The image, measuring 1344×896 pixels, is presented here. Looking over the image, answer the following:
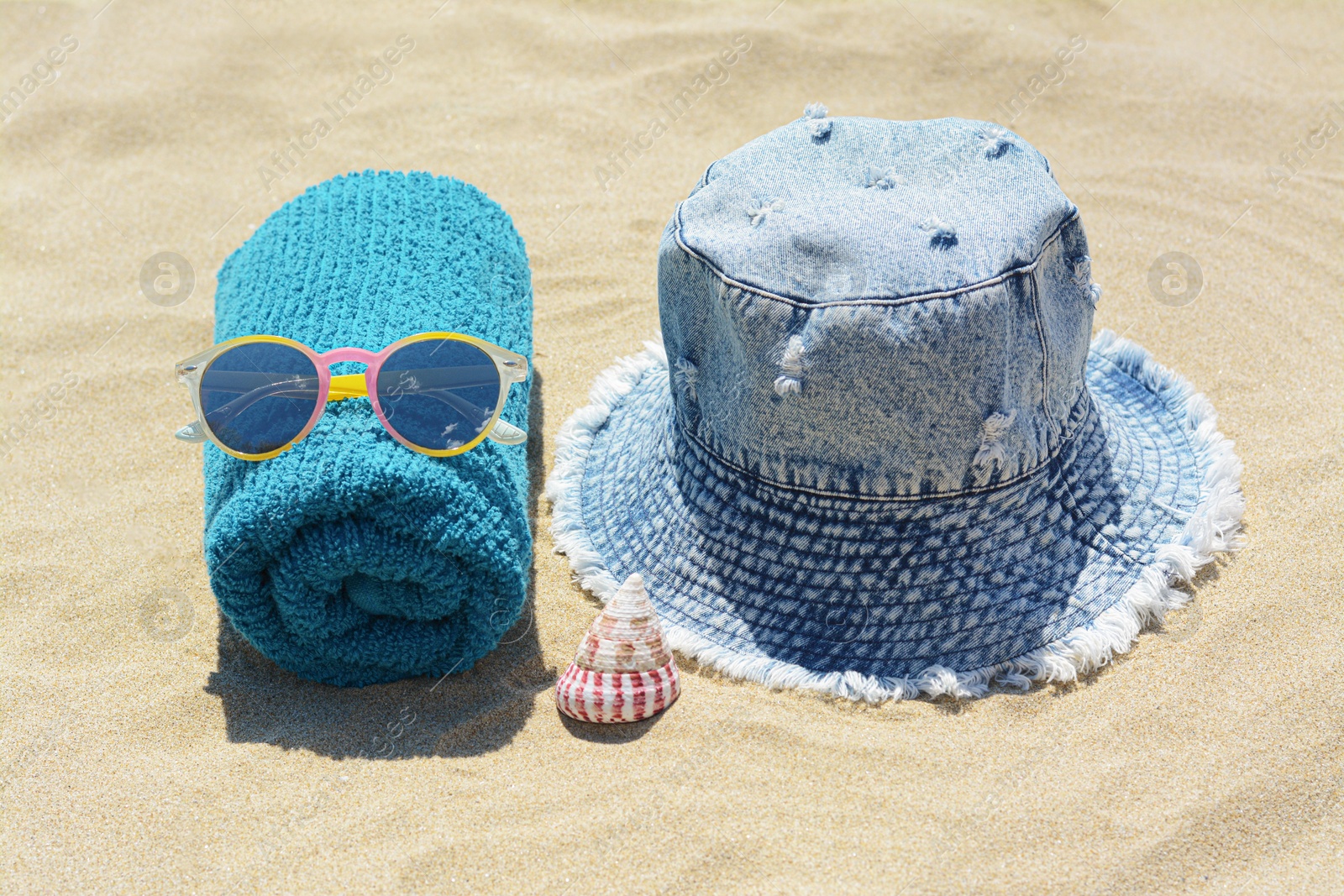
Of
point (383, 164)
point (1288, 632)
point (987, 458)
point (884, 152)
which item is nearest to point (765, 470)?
point (987, 458)

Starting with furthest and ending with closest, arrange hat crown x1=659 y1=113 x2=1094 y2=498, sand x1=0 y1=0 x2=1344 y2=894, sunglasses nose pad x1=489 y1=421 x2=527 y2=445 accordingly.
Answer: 1. sunglasses nose pad x1=489 y1=421 x2=527 y2=445
2. hat crown x1=659 y1=113 x2=1094 y2=498
3. sand x1=0 y1=0 x2=1344 y2=894

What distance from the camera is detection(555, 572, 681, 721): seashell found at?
8.08ft

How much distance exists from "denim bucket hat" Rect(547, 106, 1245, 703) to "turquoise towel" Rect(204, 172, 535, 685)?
49 centimetres

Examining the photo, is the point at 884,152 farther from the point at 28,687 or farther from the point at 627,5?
the point at 627,5

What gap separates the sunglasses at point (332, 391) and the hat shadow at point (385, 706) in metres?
0.59

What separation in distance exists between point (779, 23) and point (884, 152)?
9.85 ft

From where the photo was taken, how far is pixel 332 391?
2359 millimetres

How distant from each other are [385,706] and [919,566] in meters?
1.25

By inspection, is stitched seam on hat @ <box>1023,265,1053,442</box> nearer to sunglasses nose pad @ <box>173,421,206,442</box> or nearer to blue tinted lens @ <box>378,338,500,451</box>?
blue tinted lens @ <box>378,338,500,451</box>

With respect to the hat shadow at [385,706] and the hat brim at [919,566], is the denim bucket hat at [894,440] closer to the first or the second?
the hat brim at [919,566]

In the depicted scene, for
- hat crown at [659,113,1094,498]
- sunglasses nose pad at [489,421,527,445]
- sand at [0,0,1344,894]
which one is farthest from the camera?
sunglasses nose pad at [489,421,527,445]

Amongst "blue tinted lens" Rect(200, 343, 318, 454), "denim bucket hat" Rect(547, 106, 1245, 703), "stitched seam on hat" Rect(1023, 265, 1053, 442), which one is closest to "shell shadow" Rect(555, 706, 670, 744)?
"denim bucket hat" Rect(547, 106, 1245, 703)

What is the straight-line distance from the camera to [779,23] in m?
5.31

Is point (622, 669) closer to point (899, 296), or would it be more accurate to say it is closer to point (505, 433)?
point (505, 433)
